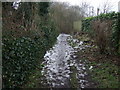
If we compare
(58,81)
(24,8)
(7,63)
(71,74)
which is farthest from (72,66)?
(24,8)

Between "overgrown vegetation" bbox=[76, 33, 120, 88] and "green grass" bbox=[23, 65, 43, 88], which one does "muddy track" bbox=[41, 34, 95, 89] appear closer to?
"green grass" bbox=[23, 65, 43, 88]

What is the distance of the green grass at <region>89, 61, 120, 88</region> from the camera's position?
464cm

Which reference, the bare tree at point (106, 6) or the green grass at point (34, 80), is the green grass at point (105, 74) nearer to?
the green grass at point (34, 80)

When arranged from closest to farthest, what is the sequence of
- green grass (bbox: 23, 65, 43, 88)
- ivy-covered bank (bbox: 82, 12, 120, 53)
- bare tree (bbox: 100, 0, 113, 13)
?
1. green grass (bbox: 23, 65, 43, 88)
2. ivy-covered bank (bbox: 82, 12, 120, 53)
3. bare tree (bbox: 100, 0, 113, 13)

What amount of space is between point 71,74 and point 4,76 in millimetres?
2739

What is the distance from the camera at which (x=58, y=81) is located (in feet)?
16.5

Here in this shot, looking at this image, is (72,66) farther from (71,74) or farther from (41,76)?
(41,76)

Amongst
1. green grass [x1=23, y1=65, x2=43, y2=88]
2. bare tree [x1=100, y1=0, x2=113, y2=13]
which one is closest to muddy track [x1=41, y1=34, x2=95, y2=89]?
green grass [x1=23, y1=65, x2=43, y2=88]

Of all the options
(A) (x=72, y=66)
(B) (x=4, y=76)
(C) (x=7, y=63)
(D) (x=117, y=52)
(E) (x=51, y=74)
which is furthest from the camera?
(D) (x=117, y=52)

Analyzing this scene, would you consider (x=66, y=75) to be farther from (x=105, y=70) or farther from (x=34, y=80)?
(x=105, y=70)

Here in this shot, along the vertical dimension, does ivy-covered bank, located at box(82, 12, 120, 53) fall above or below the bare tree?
below

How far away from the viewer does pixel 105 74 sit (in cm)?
542

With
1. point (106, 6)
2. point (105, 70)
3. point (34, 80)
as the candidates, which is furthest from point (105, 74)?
point (106, 6)

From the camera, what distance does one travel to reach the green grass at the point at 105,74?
4.64m
